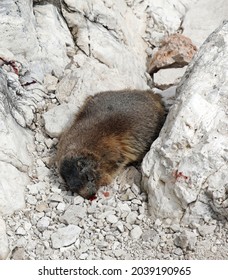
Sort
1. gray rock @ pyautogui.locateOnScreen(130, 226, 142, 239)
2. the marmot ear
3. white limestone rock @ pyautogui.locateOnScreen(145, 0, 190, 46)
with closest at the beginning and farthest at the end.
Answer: gray rock @ pyautogui.locateOnScreen(130, 226, 142, 239)
the marmot ear
white limestone rock @ pyautogui.locateOnScreen(145, 0, 190, 46)

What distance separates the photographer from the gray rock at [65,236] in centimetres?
525

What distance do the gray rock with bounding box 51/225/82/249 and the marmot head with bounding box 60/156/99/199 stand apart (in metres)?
0.46

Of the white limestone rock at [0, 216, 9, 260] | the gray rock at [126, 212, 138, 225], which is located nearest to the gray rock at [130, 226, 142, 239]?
the gray rock at [126, 212, 138, 225]

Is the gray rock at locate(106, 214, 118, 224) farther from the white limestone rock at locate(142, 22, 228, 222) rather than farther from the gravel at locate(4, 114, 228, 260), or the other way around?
the white limestone rock at locate(142, 22, 228, 222)

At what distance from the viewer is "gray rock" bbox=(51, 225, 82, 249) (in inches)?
207

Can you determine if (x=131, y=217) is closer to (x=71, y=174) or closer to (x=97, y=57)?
(x=71, y=174)

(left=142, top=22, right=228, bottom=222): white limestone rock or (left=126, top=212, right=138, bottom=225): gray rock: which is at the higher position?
(left=142, top=22, right=228, bottom=222): white limestone rock

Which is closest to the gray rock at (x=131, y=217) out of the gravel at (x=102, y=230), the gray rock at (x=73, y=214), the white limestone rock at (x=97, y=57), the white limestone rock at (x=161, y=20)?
the gravel at (x=102, y=230)

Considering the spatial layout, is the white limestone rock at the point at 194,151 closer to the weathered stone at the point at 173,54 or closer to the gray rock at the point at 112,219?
the gray rock at the point at 112,219

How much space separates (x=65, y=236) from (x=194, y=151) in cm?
141

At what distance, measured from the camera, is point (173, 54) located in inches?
Result: 307

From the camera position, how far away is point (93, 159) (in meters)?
5.91

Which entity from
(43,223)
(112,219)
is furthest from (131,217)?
(43,223)
